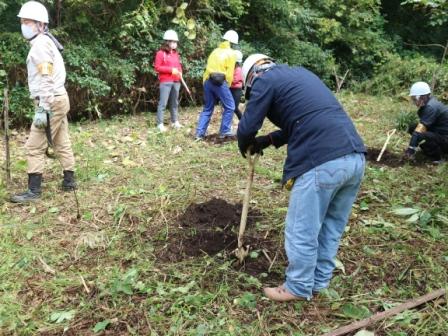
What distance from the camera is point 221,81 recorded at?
288 inches

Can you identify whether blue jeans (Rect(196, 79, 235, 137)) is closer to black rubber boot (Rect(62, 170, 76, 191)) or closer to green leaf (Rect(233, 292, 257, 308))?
black rubber boot (Rect(62, 170, 76, 191))

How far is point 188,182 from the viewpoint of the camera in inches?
217

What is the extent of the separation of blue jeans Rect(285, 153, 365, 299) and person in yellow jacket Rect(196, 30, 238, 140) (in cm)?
448

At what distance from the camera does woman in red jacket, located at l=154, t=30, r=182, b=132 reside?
8164 millimetres

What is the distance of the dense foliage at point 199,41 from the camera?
8383mm

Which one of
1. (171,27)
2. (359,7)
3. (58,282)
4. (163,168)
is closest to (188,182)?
(163,168)

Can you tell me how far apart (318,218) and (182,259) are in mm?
1404

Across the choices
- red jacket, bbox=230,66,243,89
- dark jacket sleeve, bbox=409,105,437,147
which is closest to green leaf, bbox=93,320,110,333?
dark jacket sleeve, bbox=409,105,437,147

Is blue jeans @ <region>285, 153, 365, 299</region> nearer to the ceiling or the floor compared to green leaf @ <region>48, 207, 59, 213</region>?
nearer to the ceiling

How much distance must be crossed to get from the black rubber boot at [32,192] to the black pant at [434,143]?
199 inches

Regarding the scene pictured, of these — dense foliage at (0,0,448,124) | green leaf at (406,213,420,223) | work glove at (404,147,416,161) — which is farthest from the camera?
dense foliage at (0,0,448,124)

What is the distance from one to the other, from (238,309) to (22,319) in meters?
1.50

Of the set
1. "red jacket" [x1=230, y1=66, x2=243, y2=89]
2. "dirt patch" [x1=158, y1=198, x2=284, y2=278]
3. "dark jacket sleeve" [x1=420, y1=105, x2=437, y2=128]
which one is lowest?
"dirt patch" [x1=158, y1=198, x2=284, y2=278]

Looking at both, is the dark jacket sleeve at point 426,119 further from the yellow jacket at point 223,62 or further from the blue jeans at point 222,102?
the yellow jacket at point 223,62
